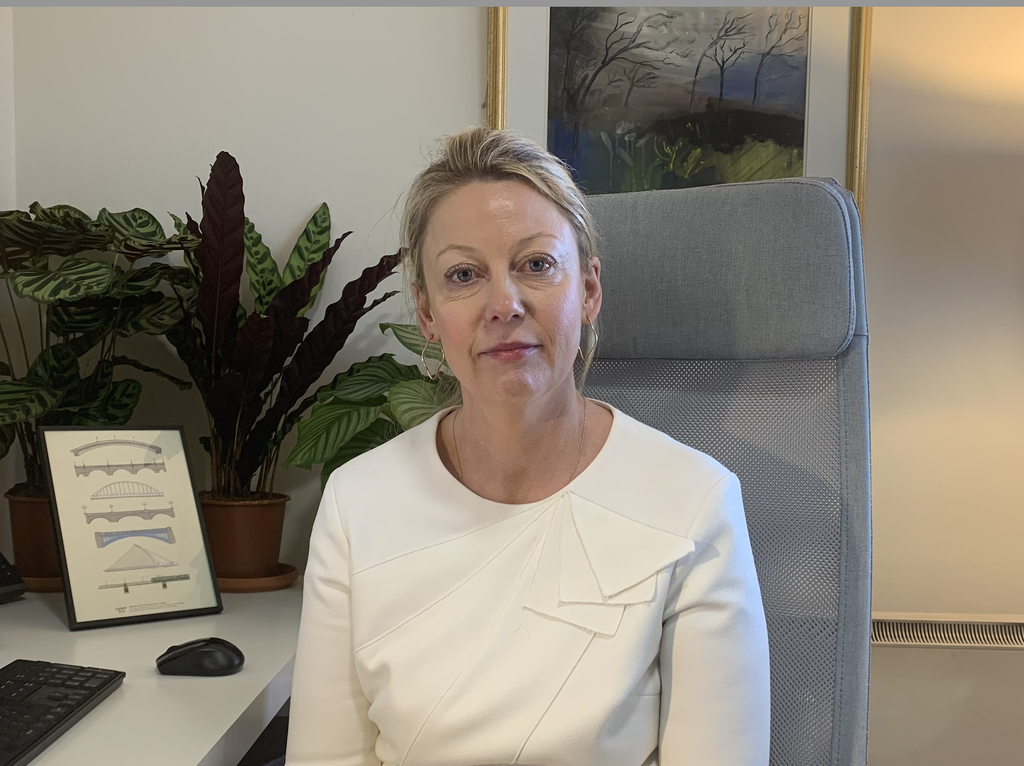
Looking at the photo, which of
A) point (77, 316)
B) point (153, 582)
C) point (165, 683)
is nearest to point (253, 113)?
point (77, 316)

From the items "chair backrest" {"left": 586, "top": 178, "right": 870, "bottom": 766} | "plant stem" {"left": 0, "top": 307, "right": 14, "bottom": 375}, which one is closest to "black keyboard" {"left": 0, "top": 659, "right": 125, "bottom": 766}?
"chair backrest" {"left": 586, "top": 178, "right": 870, "bottom": 766}

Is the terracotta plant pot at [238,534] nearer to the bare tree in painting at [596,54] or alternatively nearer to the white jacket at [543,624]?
the white jacket at [543,624]

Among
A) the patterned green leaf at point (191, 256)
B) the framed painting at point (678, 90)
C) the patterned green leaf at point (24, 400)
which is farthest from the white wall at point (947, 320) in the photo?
the patterned green leaf at point (24, 400)

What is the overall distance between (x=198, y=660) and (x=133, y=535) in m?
0.37

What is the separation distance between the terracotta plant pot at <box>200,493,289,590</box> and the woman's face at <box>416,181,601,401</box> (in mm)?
747

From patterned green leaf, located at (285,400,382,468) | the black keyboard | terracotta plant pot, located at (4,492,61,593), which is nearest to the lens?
the black keyboard

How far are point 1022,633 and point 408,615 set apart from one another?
4.65ft

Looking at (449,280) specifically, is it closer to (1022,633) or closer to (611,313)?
(611,313)

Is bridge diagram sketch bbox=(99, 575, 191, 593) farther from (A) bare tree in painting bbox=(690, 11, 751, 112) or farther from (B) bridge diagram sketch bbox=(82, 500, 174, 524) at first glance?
(A) bare tree in painting bbox=(690, 11, 751, 112)

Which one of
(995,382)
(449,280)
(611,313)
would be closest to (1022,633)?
(995,382)

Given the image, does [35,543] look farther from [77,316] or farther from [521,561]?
[521,561]

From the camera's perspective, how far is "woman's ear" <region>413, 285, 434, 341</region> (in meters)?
1.11

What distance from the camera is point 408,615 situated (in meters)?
0.99

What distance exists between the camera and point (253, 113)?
5.97 feet
